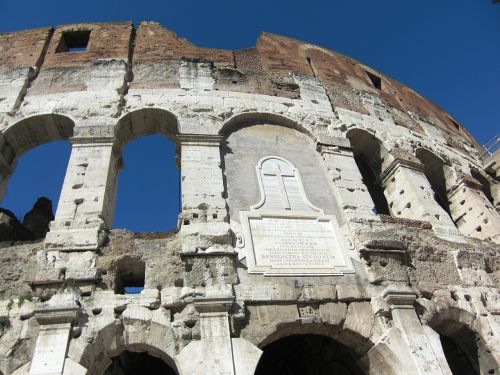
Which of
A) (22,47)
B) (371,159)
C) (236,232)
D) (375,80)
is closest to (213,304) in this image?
(236,232)

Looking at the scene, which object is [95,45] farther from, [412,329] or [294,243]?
[412,329]

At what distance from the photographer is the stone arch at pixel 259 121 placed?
8.99 meters

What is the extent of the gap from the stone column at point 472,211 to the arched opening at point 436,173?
12.6 inches

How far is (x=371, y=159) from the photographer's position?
34.1 feet

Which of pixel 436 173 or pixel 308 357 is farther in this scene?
pixel 436 173

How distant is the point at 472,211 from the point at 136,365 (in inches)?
314

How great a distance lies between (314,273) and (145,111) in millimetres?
4874

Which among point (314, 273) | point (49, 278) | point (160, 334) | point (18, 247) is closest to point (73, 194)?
point (18, 247)

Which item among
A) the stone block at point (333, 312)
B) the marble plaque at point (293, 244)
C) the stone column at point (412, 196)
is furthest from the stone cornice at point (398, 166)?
the stone block at point (333, 312)

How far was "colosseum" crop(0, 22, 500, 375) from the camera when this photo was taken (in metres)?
5.59

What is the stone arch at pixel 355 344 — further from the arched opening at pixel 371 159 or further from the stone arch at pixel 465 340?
the arched opening at pixel 371 159

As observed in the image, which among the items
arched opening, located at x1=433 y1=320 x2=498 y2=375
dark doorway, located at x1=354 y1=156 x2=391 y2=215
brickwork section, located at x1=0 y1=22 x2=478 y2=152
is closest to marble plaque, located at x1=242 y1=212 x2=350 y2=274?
arched opening, located at x1=433 y1=320 x2=498 y2=375

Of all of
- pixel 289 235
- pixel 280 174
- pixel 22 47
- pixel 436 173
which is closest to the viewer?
pixel 289 235

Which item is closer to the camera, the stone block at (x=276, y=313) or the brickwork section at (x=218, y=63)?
the stone block at (x=276, y=313)
